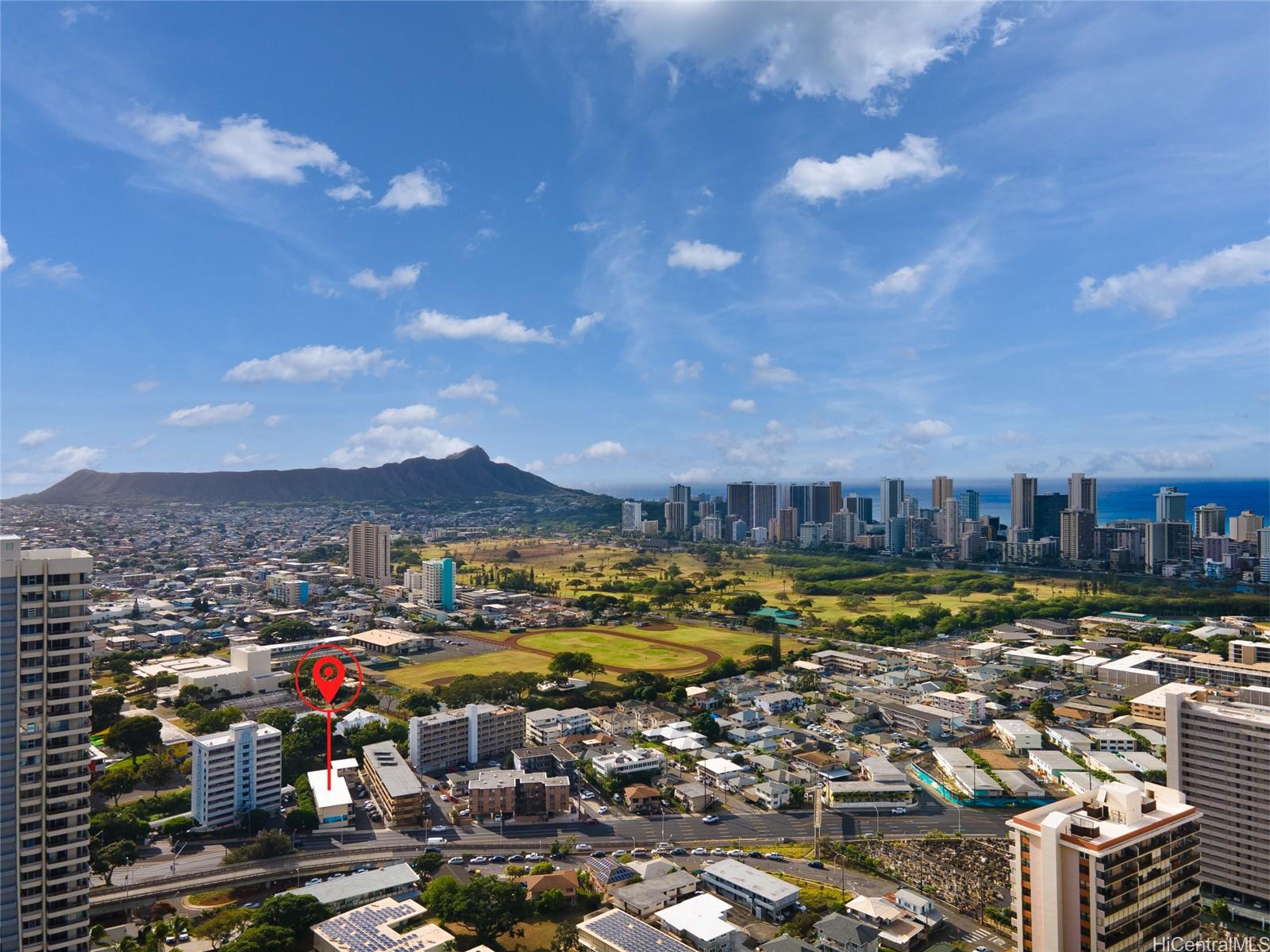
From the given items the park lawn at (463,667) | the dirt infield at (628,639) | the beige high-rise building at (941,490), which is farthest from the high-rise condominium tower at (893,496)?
the park lawn at (463,667)

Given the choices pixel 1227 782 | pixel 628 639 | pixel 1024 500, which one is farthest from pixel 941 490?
pixel 1227 782

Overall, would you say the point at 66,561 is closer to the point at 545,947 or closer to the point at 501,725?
the point at 545,947

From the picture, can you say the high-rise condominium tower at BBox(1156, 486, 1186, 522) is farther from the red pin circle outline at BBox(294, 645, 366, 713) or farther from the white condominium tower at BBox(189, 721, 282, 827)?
the white condominium tower at BBox(189, 721, 282, 827)

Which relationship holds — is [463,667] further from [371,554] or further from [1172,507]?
[1172,507]

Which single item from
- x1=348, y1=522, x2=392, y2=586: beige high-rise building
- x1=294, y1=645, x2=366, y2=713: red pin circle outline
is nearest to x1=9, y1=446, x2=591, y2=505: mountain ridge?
x1=348, y1=522, x2=392, y2=586: beige high-rise building

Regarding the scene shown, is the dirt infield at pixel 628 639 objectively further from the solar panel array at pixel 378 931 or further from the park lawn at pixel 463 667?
the solar panel array at pixel 378 931

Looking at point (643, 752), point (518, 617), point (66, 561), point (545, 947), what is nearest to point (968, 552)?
point (518, 617)
